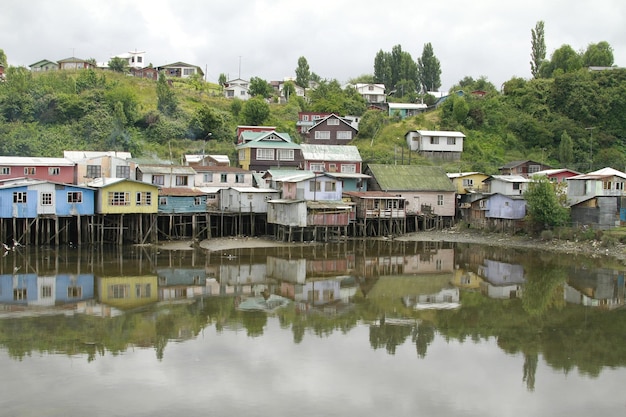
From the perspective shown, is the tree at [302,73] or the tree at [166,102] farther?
the tree at [302,73]

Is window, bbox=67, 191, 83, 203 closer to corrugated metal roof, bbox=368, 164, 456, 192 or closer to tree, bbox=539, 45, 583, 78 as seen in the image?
corrugated metal roof, bbox=368, 164, 456, 192

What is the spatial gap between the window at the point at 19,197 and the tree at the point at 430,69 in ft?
233

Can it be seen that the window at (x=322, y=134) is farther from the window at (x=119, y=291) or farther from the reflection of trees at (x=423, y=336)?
the reflection of trees at (x=423, y=336)

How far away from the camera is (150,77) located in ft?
271

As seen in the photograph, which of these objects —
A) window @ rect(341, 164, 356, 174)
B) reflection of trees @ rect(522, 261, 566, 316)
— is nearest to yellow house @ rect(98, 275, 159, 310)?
reflection of trees @ rect(522, 261, 566, 316)

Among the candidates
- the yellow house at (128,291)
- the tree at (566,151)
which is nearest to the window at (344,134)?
the tree at (566,151)

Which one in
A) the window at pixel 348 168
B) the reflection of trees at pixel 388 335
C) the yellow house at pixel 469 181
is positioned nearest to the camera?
the reflection of trees at pixel 388 335

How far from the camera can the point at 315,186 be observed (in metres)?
42.2

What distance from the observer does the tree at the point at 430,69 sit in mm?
94812

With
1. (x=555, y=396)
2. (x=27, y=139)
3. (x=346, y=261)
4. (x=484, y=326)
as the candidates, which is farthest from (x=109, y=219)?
(x=555, y=396)

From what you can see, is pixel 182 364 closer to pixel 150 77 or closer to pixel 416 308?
pixel 416 308

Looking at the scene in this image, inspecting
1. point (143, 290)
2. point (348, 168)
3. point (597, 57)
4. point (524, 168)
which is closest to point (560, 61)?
point (597, 57)

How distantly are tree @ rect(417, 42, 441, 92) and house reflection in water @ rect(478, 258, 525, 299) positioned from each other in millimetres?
64175

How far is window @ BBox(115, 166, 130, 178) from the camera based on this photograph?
142 feet
